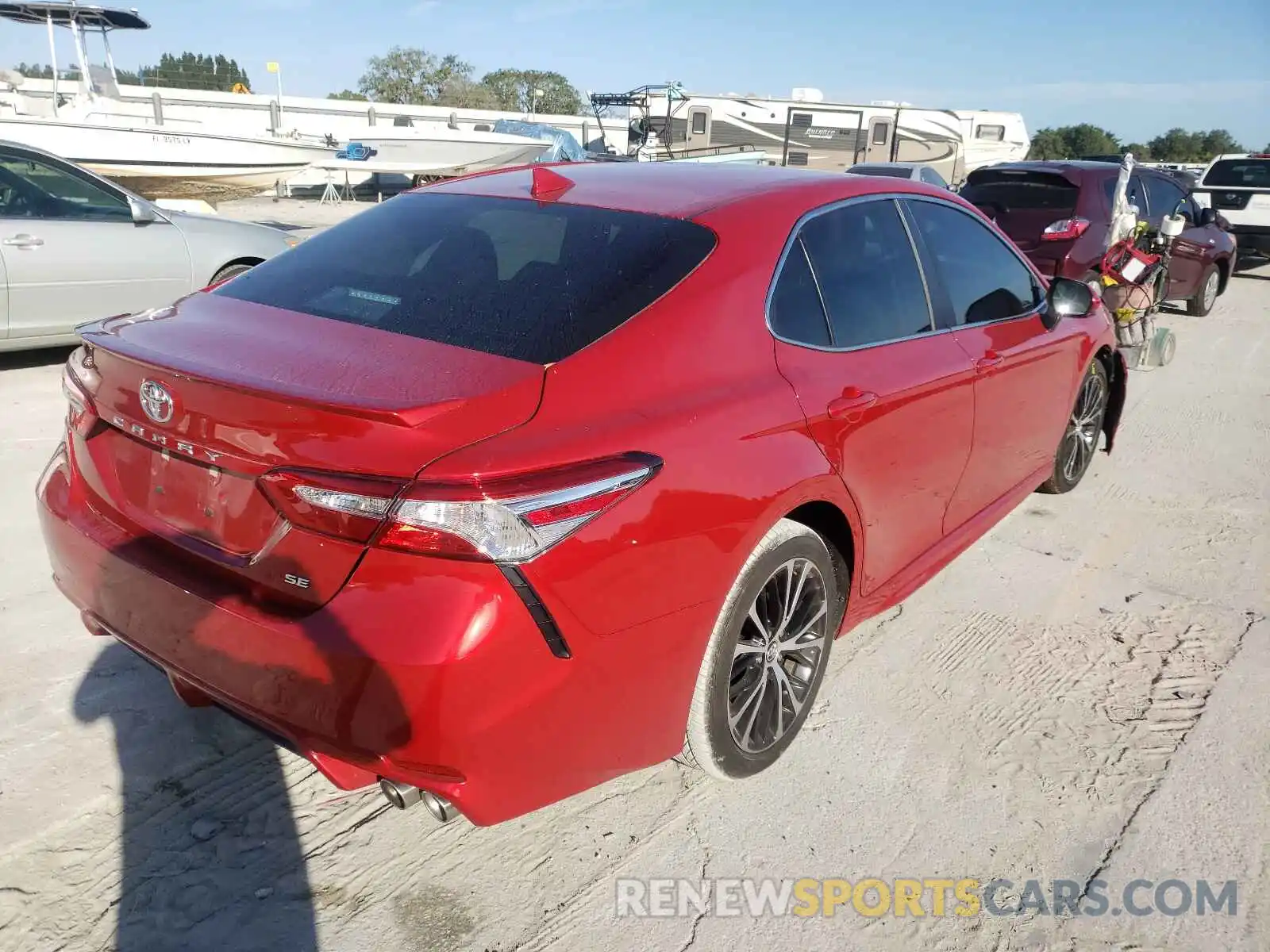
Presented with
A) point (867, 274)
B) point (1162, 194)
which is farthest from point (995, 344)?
point (1162, 194)

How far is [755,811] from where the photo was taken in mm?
2600

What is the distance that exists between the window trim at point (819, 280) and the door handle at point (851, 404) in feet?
0.43

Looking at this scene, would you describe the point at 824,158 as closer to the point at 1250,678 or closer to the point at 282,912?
the point at 1250,678

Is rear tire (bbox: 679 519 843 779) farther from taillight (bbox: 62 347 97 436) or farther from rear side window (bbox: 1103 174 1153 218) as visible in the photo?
rear side window (bbox: 1103 174 1153 218)

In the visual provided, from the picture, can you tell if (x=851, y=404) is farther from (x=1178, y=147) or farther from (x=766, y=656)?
(x=1178, y=147)

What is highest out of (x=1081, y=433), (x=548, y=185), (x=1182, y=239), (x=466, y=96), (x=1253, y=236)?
(x=466, y=96)

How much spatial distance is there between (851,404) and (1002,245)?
67.4 inches

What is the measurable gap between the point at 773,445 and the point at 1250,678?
7.12 feet

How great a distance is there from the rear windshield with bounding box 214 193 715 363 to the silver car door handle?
412 centimetres

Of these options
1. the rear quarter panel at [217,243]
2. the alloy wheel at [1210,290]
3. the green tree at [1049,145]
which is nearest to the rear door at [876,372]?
the rear quarter panel at [217,243]

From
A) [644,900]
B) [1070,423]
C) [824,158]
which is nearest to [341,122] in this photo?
[824,158]

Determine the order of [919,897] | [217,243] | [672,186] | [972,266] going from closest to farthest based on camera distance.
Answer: [919,897], [672,186], [972,266], [217,243]

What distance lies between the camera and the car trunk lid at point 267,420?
187 cm

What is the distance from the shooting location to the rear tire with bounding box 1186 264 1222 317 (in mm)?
11273
